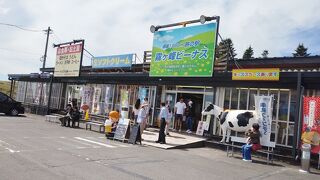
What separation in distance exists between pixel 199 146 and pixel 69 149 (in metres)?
6.23

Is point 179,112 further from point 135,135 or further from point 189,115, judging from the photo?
point 135,135

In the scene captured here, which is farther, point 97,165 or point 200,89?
point 200,89

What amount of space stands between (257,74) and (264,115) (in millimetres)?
1720

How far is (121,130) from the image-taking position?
1611 centimetres

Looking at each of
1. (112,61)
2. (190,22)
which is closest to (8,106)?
(112,61)

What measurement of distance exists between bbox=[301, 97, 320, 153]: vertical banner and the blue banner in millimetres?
12881

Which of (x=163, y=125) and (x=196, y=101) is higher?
(x=196, y=101)

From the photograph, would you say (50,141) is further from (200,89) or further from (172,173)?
(200,89)

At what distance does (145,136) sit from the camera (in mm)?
17516

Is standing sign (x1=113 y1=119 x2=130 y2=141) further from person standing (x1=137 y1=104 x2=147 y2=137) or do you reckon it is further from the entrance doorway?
the entrance doorway

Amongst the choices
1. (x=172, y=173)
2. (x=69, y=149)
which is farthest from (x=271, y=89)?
(x=69, y=149)

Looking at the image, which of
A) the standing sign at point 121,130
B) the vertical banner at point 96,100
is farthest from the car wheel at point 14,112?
the standing sign at point 121,130

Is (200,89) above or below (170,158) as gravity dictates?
above

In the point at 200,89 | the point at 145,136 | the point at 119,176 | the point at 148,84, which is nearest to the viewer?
the point at 119,176
